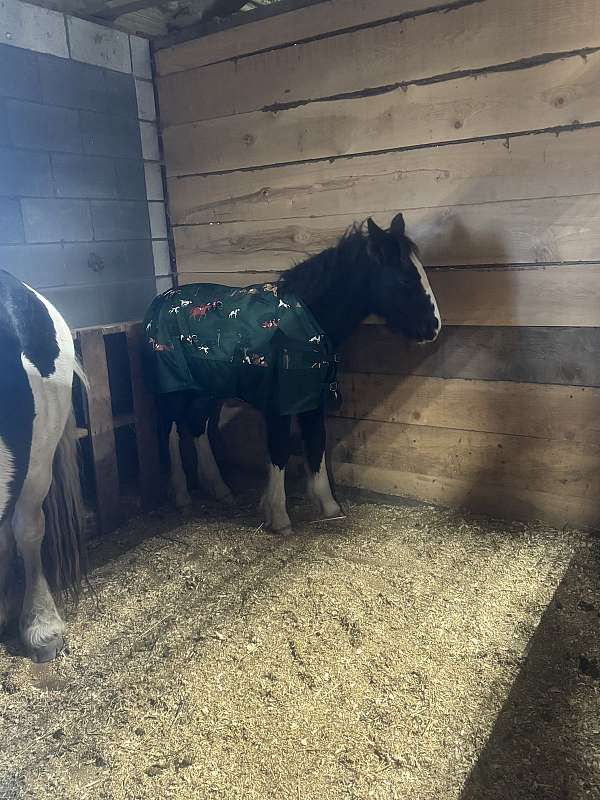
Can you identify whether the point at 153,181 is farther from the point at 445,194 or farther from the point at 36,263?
the point at 445,194

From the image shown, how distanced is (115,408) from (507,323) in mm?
1889

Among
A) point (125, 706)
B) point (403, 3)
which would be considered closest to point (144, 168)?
point (403, 3)

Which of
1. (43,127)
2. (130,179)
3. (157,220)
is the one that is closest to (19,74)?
(43,127)

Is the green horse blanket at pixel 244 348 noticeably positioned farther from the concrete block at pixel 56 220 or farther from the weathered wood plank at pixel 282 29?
the weathered wood plank at pixel 282 29

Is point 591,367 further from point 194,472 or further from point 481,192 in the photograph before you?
point 194,472

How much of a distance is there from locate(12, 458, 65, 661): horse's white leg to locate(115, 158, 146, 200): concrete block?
5.77 feet

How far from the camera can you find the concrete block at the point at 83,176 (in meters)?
2.92

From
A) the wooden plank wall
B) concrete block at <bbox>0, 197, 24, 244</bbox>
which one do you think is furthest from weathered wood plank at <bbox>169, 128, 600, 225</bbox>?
concrete block at <bbox>0, 197, 24, 244</bbox>

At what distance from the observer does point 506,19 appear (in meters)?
2.37

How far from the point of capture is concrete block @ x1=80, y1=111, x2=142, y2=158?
303 cm

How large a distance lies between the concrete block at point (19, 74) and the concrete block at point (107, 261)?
662 mm

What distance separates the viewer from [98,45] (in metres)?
3.05

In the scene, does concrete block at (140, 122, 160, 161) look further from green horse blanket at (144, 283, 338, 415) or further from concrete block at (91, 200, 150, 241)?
green horse blanket at (144, 283, 338, 415)

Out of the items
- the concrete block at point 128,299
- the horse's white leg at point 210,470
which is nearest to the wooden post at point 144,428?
the horse's white leg at point 210,470
